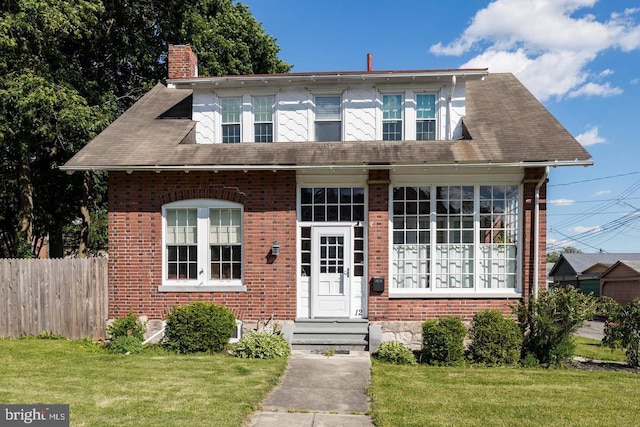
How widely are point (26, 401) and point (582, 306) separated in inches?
378

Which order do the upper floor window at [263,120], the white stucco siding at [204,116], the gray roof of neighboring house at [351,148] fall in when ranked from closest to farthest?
the gray roof of neighboring house at [351,148]
the upper floor window at [263,120]
the white stucco siding at [204,116]

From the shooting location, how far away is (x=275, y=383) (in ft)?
24.9

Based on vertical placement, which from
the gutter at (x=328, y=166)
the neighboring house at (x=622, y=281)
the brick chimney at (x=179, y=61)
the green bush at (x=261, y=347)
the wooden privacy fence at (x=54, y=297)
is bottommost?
the neighboring house at (x=622, y=281)

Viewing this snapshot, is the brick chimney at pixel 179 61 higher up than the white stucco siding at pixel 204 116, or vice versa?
the brick chimney at pixel 179 61

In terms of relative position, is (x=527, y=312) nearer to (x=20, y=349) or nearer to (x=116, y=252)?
(x=116, y=252)

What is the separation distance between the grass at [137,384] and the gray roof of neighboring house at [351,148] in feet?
13.5

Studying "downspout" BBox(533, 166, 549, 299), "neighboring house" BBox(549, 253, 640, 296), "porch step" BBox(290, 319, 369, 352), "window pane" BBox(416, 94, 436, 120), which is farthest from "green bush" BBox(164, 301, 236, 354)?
"neighboring house" BBox(549, 253, 640, 296)

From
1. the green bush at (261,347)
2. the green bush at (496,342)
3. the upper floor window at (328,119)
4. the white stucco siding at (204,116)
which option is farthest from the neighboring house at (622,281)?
the white stucco siding at (204,116)

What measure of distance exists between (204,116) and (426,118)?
579 centimetres

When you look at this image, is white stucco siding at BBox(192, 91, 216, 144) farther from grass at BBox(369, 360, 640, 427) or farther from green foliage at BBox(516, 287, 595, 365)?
green foliage at BBox(516, 287, 595, 365)

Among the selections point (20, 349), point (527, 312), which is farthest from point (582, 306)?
point (20, 349)

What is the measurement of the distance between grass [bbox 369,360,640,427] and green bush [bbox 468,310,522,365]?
0.35 metres

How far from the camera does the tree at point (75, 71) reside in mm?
13969

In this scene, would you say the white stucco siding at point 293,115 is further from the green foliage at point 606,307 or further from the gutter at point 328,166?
the green foliage at point 606,307
